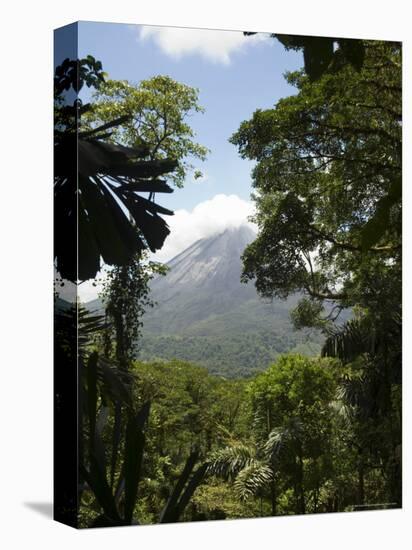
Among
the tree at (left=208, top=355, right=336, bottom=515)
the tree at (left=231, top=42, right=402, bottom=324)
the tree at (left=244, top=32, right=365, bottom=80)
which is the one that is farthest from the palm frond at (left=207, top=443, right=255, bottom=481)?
the tree at (left=244, top=32, right=365, bottom=80)

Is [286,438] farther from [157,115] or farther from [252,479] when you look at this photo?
[157,115]

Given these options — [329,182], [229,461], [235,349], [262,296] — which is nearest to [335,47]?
[329,182]

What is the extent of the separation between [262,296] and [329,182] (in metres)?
1.00

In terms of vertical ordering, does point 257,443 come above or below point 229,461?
above

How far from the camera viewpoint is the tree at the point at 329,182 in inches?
318

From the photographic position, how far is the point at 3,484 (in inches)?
312

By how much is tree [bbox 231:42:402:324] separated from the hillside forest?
0.04ft

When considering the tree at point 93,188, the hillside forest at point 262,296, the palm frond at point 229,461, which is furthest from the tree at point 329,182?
the palm frond at point 229,461

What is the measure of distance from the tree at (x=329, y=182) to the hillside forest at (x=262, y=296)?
0.01m

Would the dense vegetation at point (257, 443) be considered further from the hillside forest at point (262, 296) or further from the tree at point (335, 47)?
the tree at point (335, 47)

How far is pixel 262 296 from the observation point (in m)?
8.06
